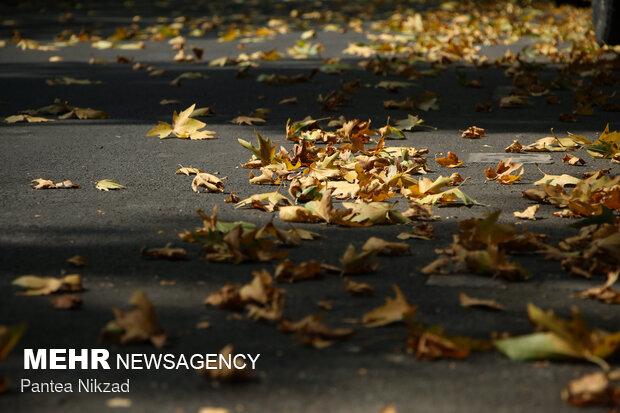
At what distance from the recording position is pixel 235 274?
259 cm

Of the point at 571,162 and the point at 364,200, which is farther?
the point at 571,162

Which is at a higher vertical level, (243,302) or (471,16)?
(471,16)

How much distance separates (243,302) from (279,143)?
8.39 ft

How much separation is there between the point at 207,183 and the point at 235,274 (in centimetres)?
121

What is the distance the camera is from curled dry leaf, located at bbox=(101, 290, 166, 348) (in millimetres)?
2051

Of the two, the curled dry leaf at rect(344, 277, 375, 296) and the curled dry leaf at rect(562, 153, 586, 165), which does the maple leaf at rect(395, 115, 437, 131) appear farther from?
the curled dry leaf at rect(344, 277, 375, 296)

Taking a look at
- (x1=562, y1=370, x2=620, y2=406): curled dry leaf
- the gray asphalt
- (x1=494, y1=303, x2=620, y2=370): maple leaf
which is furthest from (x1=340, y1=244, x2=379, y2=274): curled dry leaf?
(x1=562, y1=370, x2=620, y2=406): curled dry leaf

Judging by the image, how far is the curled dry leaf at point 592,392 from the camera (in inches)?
68.6

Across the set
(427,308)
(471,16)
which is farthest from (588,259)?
(471,16)

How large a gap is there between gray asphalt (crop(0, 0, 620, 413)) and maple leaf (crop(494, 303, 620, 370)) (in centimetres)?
3

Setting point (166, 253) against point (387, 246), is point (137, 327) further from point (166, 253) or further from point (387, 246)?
point (387, 246)

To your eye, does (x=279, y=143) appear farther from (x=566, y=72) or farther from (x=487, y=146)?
(x=566, y=72)

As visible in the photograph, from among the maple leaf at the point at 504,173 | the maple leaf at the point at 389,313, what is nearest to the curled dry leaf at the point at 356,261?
the maple leaf at the point at 389,313

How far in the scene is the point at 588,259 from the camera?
8.68 ft
